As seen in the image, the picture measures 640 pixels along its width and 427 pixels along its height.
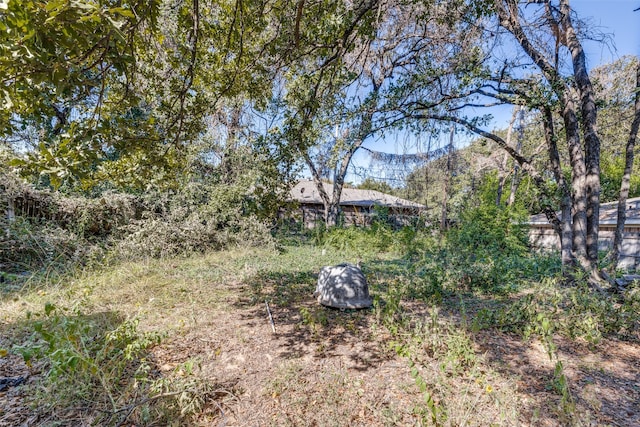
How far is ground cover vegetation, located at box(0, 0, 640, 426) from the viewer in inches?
75.8

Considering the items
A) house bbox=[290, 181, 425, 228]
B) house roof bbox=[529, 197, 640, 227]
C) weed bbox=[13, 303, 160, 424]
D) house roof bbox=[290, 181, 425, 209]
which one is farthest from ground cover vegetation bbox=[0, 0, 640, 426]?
house roof bbox=[290, 181, 425, 209]

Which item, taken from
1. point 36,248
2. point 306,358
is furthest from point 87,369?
point 36,248

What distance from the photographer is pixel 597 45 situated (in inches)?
186

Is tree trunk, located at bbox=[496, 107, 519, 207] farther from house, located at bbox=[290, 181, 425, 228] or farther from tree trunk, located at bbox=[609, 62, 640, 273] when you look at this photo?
tree trunk, located at bbox=[609, 62, 640, 273]

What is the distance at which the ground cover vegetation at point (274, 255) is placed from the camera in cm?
193

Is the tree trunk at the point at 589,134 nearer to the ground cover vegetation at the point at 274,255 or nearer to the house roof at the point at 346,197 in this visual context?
the ground cover vegetation at the point at 274,255

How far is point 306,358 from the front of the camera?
2730mm

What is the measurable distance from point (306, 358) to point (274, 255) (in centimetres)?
515

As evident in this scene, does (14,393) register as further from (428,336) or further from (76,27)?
(428,336)

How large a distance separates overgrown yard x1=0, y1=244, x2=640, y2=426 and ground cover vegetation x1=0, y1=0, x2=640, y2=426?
21 millimetres

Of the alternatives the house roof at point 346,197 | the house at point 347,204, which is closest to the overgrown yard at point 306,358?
the house at point 347,204

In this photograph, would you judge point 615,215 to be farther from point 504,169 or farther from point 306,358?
point 306,358

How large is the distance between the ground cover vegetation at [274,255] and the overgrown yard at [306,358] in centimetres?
2

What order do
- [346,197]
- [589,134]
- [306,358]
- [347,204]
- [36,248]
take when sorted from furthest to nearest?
1. [346,197]
2. [347,204]
3. [36,248]
4. [589,134]
5. [306,358]
